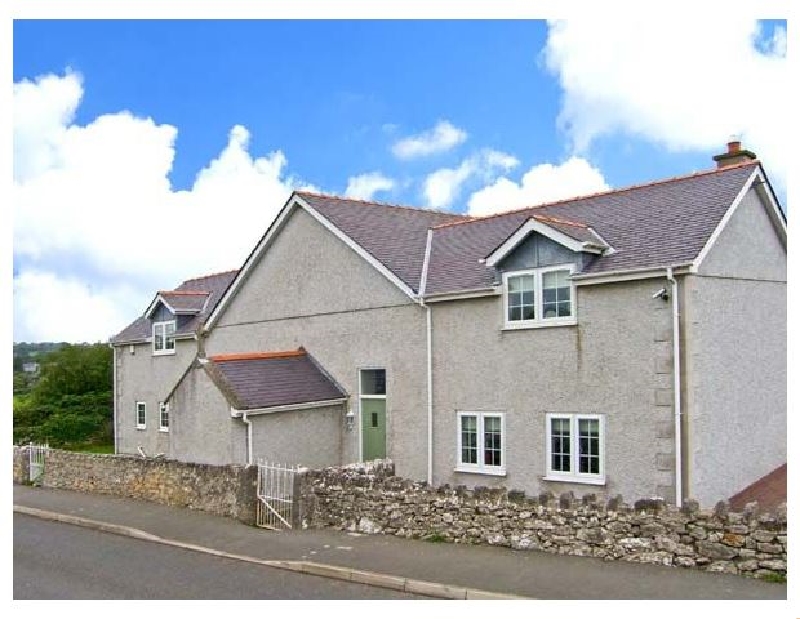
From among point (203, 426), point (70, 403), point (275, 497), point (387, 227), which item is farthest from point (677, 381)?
point (70, 403)

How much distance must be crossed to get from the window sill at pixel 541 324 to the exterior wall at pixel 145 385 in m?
15.0

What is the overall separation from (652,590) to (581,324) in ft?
21.0

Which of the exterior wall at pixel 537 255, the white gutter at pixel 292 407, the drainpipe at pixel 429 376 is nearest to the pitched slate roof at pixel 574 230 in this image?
the exterior wall at pixel 537 255

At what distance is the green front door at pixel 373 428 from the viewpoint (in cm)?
2044

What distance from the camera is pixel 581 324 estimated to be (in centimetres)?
1650

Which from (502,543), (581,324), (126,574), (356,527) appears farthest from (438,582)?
(581,324)

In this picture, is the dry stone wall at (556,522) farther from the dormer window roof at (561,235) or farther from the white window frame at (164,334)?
the white window frame at (164,334)

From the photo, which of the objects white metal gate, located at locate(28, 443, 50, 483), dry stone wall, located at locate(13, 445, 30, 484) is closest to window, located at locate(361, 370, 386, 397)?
white metal gate, located at locate(28, 443, 50, 483)

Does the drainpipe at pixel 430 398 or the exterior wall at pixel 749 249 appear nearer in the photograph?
the exterior wall at pixel 749 249

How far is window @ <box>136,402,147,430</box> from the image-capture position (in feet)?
107

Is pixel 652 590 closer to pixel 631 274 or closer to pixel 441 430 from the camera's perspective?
pixel 631 274

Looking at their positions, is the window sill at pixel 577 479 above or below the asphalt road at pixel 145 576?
above

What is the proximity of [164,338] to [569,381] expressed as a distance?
18.9m

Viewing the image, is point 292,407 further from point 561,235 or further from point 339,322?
point 561,235
